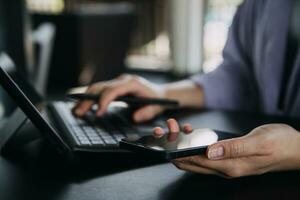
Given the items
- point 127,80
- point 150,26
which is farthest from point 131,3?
point 127,80

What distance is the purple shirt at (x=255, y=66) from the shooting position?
100 cm

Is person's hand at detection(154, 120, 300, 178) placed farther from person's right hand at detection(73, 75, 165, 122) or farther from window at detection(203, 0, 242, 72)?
window at detection(203, 0, 242, 72)

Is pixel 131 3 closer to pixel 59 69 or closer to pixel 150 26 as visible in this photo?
pixel 150 26

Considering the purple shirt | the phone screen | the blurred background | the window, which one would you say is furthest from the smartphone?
the window

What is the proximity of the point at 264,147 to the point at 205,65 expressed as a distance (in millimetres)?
2745

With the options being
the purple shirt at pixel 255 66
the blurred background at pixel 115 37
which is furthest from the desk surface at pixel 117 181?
the blurred background at pixel 115 37

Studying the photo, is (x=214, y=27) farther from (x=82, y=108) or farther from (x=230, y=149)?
(x=230, y=149)

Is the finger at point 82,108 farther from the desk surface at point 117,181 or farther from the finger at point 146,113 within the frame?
the desk surface at point 117,181

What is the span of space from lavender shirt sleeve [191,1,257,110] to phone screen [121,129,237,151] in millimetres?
425

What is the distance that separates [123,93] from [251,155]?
0.37 m

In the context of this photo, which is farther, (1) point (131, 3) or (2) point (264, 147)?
(1) point (131, 3)

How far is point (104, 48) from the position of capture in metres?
2.99

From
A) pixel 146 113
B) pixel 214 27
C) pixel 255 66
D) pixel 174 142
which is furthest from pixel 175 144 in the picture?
pixel 214 27

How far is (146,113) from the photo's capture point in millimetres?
879
